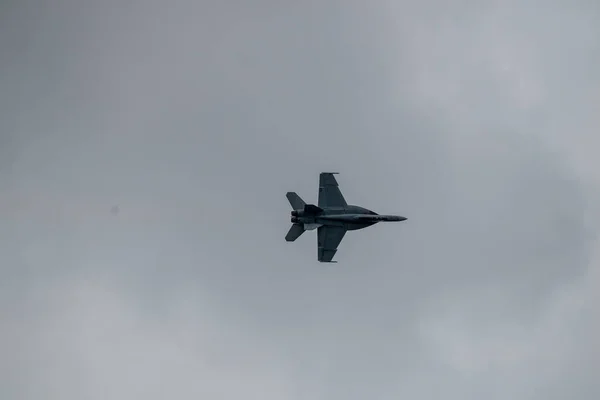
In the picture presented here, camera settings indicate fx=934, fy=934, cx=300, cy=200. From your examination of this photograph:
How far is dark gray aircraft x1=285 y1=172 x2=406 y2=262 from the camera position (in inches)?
4365

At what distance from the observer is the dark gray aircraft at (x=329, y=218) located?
4365 inches

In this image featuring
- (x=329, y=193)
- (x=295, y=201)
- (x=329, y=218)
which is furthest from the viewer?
(x=329, y=193)

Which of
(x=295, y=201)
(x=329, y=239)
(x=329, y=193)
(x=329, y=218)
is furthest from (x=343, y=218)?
(x=295, y=201)

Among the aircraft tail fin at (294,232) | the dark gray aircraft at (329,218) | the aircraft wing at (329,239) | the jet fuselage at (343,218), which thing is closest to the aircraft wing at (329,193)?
the dark gray aircraft at (329,218)

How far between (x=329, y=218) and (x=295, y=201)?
4558 millimetres

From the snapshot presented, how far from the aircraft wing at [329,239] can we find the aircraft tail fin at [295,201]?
3.70m

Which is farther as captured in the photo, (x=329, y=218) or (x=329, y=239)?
(x=329, y=239)

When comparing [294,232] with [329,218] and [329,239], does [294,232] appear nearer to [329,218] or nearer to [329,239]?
[329,218]

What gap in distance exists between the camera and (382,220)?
111 m

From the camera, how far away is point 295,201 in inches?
4405

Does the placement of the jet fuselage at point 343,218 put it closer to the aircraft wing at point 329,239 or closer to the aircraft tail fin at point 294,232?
the aircraft tail fin at point 294,232

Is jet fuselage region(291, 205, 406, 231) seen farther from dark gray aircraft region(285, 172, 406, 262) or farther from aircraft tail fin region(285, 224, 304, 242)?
aircraft tail fin region(285, 224, 304, 242)

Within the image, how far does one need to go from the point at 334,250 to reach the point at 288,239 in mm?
6092

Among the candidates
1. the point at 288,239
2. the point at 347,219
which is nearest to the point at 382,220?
the point at 347,219
